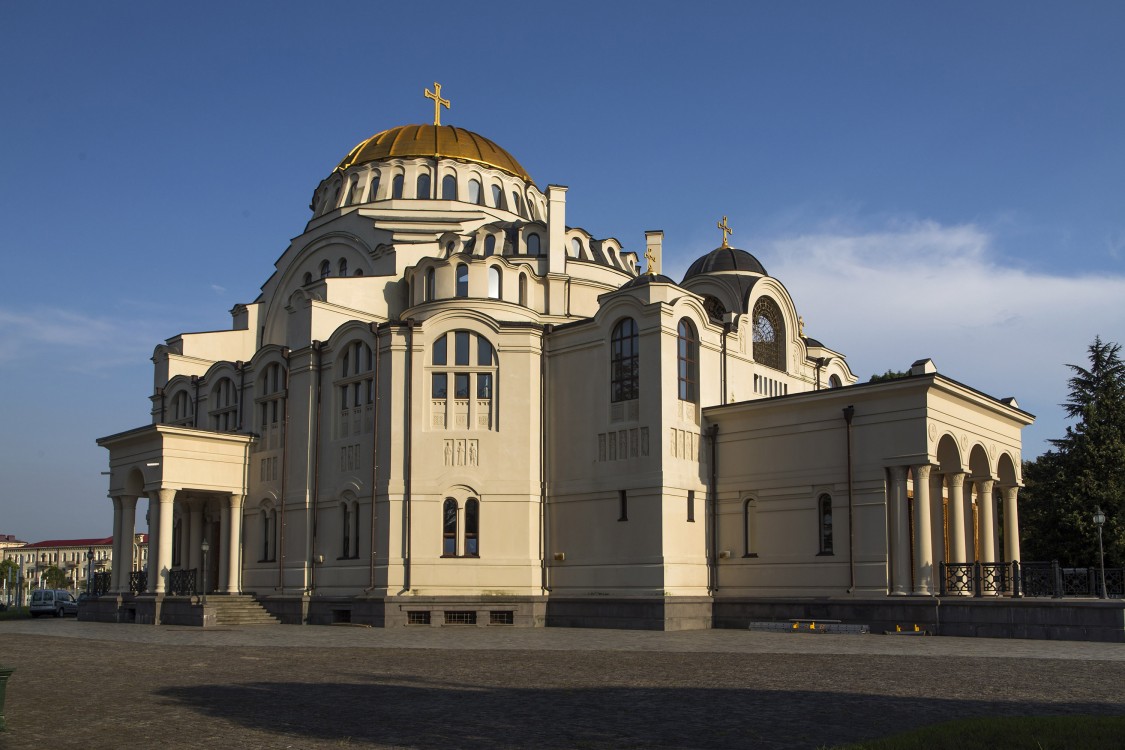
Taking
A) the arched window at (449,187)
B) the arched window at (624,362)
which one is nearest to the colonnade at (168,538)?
the arched window at (624,362)

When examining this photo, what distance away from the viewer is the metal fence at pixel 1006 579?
88.9 feet

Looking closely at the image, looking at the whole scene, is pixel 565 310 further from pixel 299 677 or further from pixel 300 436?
pixel 299 677

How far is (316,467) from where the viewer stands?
36500 millimetres

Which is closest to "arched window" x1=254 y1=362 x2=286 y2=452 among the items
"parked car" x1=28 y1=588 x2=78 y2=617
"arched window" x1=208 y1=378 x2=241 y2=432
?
"arched window" x1=208 y1=378 x2=241 y2=432

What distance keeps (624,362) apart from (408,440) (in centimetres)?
717

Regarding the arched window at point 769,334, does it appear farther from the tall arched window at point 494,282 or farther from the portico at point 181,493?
the portico at point 181,493

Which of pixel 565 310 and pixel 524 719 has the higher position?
pixel 565 310

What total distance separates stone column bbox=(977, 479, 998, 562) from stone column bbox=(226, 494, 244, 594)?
24762mm

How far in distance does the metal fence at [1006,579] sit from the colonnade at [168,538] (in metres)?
23.8

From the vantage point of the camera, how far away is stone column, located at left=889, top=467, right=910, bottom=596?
2808cm

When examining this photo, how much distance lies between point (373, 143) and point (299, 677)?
35.4 metres

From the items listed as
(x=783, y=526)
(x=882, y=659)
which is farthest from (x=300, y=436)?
(x=882, y=659)

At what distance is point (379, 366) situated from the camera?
3444 centimetres

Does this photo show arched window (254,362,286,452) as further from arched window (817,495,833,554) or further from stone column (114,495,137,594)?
arched window (817,495,833,554)
